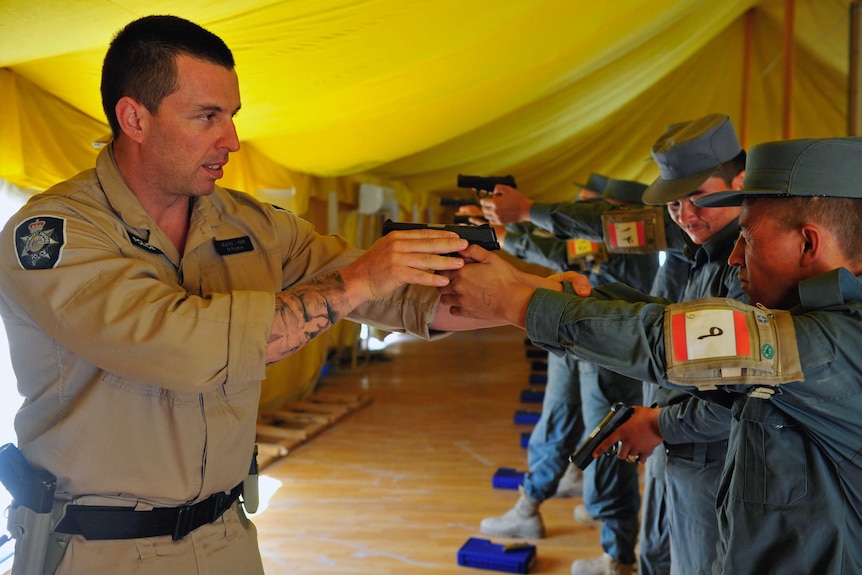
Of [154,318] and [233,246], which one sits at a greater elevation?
[233,246]

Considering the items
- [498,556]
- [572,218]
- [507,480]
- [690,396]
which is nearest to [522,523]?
[498,556]

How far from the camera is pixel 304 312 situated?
3.51ft

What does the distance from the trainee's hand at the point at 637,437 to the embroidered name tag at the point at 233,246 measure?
A: 1018 mm

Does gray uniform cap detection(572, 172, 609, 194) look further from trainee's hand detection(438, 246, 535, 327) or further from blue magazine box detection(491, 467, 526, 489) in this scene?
trainee's hand detection(438, 246, 535, 327)

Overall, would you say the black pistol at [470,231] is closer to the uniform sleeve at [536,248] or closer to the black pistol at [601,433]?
the black pistol at [601,433]

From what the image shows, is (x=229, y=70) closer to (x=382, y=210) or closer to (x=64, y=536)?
(x=64, y=536)

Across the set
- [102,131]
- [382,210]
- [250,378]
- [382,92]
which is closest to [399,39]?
[382,92]

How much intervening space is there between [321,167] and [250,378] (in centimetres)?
413

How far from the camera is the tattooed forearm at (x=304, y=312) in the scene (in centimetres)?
104

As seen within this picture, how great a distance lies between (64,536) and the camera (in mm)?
1066

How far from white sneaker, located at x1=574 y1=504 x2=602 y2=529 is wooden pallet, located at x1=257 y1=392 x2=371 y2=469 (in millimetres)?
1914

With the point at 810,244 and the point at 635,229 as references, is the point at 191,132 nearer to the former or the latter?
the point at 810,244

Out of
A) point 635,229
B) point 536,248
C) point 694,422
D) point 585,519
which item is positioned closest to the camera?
point 694,422

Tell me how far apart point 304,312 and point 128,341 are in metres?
0.26
